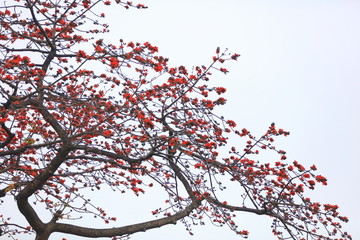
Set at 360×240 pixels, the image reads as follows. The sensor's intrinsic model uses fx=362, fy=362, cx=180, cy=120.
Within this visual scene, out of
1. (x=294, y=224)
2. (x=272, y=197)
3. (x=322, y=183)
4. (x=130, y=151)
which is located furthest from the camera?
(x=130, y=151)

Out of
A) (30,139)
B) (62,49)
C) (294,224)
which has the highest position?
(62,49)

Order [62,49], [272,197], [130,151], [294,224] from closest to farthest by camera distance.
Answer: [294,224] < [272,197] < [130,151] < [62,49]

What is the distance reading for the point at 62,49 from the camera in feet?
22.0

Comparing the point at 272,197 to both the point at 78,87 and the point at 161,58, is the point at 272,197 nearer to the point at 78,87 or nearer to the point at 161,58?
the point at 161,58

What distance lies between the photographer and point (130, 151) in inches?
247

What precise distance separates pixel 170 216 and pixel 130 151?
134 cm

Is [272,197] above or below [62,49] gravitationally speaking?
below

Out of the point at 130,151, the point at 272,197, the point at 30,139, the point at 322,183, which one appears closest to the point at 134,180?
the point at 130,151

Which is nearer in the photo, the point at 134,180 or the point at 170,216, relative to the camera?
the point at 170,216

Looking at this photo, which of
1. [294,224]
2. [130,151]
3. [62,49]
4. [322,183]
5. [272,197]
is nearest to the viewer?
[322,183]

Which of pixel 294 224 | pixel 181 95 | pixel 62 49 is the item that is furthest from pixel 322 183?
pixel 62 49

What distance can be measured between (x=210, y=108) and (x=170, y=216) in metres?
2.10

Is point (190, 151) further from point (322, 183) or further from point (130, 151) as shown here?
point (322, 183)

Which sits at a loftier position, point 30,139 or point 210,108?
point 30,139
